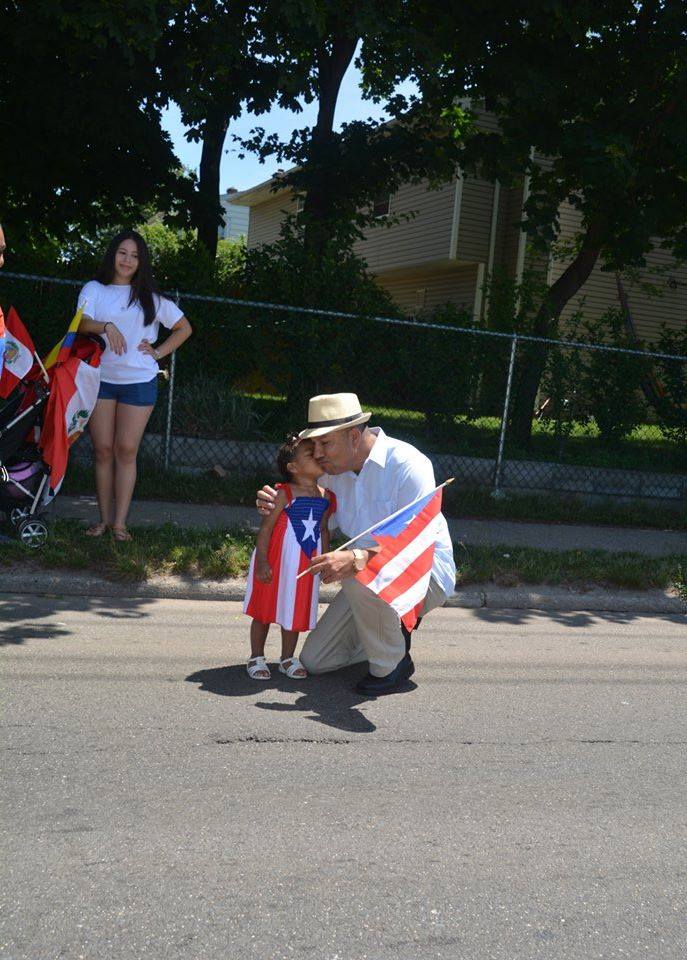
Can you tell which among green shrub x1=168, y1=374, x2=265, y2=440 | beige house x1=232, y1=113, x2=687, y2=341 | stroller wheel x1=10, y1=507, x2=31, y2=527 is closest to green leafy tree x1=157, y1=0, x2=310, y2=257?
green shrub x1=168, y1=374, x2=265, y2=440

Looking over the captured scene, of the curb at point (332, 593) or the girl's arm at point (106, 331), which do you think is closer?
the curb at point (332, 593)

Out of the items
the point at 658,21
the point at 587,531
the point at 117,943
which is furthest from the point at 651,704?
the point at 658,21

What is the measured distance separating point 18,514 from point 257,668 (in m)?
2.62

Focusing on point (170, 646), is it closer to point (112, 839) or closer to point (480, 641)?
point (480, 641)

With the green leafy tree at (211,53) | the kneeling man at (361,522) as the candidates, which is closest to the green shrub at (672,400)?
the green leafy tree at (211,53)

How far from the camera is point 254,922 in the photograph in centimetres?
280

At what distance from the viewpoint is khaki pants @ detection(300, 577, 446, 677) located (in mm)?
4730

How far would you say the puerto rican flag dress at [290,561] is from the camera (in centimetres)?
493

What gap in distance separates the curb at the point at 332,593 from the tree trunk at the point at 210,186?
8814 millimetres

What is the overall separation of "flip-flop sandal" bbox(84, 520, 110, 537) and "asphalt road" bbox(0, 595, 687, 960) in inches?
55.5

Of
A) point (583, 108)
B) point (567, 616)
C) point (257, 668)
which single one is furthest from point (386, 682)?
point (583, 108)

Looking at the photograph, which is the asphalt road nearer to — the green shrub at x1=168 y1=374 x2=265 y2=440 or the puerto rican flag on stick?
the puerto rican flag on stick

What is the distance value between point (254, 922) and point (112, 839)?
0.65 metres

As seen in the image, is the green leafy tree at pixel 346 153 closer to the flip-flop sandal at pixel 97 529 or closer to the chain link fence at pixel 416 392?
the chain link fence at pixel 416 392
